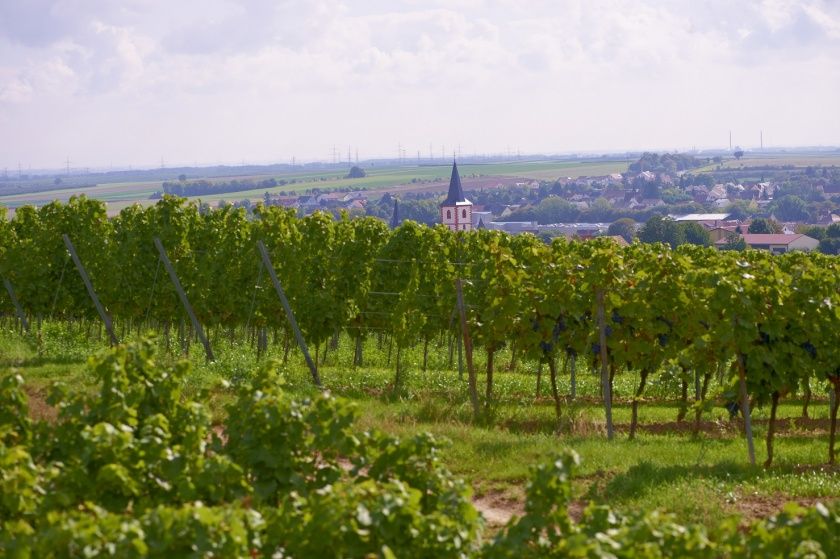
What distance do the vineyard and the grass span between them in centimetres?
21

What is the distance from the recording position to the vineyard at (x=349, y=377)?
6.39 metres

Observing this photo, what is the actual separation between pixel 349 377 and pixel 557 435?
5.22 metres

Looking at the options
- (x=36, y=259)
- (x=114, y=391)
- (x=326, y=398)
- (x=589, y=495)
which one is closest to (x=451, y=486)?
(x=326, y=398)

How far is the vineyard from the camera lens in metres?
6.39

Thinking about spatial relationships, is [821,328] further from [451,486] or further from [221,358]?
[221,358]

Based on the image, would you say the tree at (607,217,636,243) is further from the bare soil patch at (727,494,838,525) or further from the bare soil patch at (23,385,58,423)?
the bare soil patch at (727,494,838,525)

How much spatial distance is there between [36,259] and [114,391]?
16.2m

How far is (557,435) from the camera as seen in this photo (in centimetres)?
1411

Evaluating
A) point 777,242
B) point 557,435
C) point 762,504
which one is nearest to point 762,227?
point 777,242

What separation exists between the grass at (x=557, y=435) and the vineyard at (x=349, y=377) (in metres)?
0.21

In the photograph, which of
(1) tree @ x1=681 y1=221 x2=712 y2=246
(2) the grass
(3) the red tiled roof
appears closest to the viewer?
(2) the grass

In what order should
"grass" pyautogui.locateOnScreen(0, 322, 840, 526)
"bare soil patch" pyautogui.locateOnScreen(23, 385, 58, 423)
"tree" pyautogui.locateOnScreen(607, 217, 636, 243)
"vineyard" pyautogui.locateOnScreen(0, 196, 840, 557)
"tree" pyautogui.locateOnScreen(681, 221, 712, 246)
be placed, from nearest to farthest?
"vineyard" pyautogui.locateOnScreen(0, 196, 840, 557) < "grass" pyautogui.locateOnScreen(0, 322, 840, 526) < "bare soil patch" pyautogui.locateOnScreen(23, 385, 58, 423) < "tree" pyautogui.locateOnScreen(681, 221, 712, 246) < "tree" pyautogui.locateOnScreen(607, 217, 636, 243)

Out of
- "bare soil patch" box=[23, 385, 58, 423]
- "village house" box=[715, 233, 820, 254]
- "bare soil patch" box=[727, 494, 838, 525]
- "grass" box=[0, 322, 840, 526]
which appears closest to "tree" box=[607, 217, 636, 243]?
"village house" box=[715, 233, 820, 254]

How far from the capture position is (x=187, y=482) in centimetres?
725
